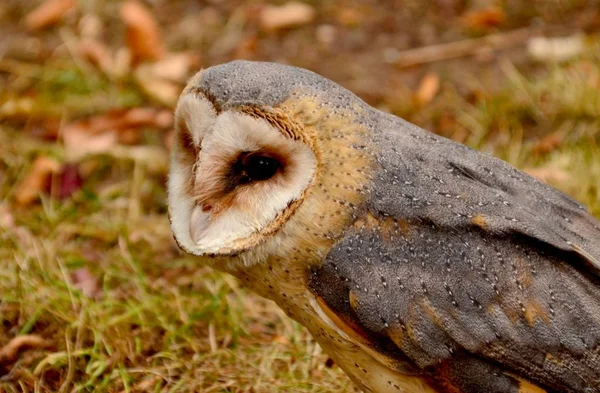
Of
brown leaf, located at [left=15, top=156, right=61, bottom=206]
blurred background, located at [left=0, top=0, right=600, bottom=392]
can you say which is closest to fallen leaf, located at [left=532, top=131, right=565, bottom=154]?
blurred background, located at [left=0, top=0, right=600, bottom=392]

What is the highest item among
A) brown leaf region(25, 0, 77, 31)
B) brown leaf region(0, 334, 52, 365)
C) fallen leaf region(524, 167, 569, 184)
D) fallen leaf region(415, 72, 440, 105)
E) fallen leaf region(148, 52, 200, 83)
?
fallen leaf region(415, 72, 440, 105)

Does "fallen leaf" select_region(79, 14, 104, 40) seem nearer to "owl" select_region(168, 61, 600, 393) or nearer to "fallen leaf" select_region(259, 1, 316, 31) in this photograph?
"fallen leaf" select_region(259, 1, 316, 31)

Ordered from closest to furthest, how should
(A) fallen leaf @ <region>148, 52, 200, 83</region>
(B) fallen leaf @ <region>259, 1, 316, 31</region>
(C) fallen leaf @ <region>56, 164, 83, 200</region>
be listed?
1. (C) fallen leaf @ <region>56, 164, 83, 200</region>
2. (A) fallen leaf @ <region>148, 52, 200, 83</region>
3. (B) fallen leaf @ <region>259, 1, 316, 31</region>

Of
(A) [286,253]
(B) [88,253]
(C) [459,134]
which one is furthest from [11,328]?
(C) [459,134]

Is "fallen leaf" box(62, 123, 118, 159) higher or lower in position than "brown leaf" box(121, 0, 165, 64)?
lower

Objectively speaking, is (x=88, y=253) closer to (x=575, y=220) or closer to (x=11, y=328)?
(x=11, y=328)

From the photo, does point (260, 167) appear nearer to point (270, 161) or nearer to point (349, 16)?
point (270, 161)
